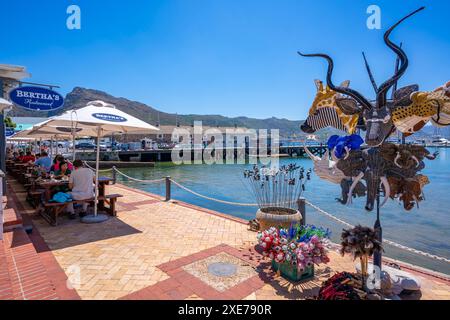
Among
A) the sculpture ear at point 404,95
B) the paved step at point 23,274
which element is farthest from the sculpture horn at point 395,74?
the paved step at point 23,274

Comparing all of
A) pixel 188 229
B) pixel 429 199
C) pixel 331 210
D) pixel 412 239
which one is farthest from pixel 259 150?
pixel 188 229

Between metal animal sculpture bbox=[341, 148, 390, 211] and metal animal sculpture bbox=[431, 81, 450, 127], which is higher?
metal animal sculpture bbox=[431, 81, 450, 127]

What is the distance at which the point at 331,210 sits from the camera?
12.9m

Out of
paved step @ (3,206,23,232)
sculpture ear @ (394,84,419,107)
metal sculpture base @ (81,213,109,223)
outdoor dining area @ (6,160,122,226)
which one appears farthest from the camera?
metal sculpture base @ (81,213,109,223)

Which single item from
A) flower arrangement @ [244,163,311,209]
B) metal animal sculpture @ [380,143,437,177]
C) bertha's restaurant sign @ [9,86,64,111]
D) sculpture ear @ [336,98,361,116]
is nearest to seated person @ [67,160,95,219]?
bertha's restaurant sign @ [9,86,64,111]

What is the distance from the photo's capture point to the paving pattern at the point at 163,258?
3.04m

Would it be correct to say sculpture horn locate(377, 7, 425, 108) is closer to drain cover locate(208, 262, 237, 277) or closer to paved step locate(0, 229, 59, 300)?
drain cover locate(208, 262, 237, 277)

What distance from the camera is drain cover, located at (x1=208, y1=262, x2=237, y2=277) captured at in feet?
11.4

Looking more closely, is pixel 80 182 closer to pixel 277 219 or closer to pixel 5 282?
pixel 5 282

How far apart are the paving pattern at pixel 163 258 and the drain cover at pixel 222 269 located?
0.68 ft

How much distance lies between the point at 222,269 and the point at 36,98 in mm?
6488

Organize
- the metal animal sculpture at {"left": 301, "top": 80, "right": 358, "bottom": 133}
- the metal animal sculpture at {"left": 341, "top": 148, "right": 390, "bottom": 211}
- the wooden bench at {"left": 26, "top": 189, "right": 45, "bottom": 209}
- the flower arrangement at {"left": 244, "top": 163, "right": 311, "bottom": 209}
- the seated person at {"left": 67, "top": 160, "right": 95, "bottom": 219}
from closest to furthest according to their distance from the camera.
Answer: the metal animal sculpture at {"left": 341, "top": 148, "right": 390, "bottom": 211} → the metal animal sculpture at {"left": 301, "top": 80, "right": 358, "bottom": 133} → the flower arrangement at {"left": 244, "top": 163, "right": 311, "bottom": 209} → the seated person at {"left": 67, "top": 160, "right": 95, "bottom": 219} → the wooden bench at {"left": 26, "top": 189, "right": 45, "bottom": 209}

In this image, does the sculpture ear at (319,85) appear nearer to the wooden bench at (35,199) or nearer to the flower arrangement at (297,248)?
the flower arrangement at (297,248)
